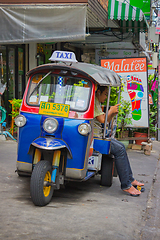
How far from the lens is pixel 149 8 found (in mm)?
16078

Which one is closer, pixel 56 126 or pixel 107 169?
pixel 56 126

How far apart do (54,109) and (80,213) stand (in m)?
1.44

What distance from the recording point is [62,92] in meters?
4.66

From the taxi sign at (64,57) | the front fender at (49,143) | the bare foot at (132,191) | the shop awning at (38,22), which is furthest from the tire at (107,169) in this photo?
the shop awning at (38,22)

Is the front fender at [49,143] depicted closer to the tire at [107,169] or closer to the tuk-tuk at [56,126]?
the tuk-tuk at [56,126]

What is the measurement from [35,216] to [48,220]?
186mm

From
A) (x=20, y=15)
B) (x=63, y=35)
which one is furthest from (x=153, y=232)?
(x=20, y=15)

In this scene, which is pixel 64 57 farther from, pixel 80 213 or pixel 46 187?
pixel 80 213

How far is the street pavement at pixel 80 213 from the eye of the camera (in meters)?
3.53

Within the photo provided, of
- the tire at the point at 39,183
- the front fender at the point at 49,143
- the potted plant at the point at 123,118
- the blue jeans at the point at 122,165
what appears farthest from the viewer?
the potted plant at the point at 123,118

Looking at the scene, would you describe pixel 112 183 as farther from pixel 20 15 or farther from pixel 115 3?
pixel 115 3

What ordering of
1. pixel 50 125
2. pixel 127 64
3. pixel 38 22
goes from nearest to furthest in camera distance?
pixel 50 125, pixel 38 22, pixel 127 64

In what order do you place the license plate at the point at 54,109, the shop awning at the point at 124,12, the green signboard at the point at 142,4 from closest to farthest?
the license plate at the point at 54,109 < the shop awning at the point at 124,12 < the green signboard at the point at 142,4

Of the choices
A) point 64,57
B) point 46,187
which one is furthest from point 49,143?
point 64,57
